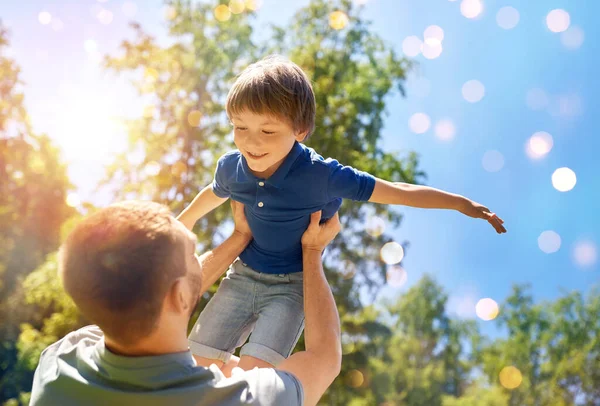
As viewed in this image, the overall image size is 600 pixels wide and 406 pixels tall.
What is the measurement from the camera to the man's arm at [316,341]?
1.99 metres

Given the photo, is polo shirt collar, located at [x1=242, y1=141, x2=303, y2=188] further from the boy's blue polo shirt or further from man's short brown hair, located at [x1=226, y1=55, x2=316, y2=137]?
man's short brown hair, located at [x1=226, y1=55, x2=316, y2=137]

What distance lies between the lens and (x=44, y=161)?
21.6 m

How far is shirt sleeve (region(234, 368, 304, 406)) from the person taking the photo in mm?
1747

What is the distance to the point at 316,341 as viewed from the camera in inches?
85.3

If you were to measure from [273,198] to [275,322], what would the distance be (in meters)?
0.62

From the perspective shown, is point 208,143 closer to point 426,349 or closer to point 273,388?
point 273,388

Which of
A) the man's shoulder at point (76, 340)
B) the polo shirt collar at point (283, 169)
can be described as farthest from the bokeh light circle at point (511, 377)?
the man's shoulder at point (76, 340)

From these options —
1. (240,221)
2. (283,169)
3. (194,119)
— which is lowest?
(194,119)

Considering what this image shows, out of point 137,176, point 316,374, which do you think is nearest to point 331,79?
point 137,176

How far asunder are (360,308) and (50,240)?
13.9m

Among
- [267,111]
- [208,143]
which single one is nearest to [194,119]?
[208,143]

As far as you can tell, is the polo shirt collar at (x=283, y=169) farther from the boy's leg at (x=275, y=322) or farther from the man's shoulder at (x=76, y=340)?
the man's shoulder at (x=76, y=340)

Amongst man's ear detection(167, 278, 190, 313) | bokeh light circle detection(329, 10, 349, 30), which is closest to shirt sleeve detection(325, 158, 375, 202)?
man's ear detection(167, 278, 190, 313)

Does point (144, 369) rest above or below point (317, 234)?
below
